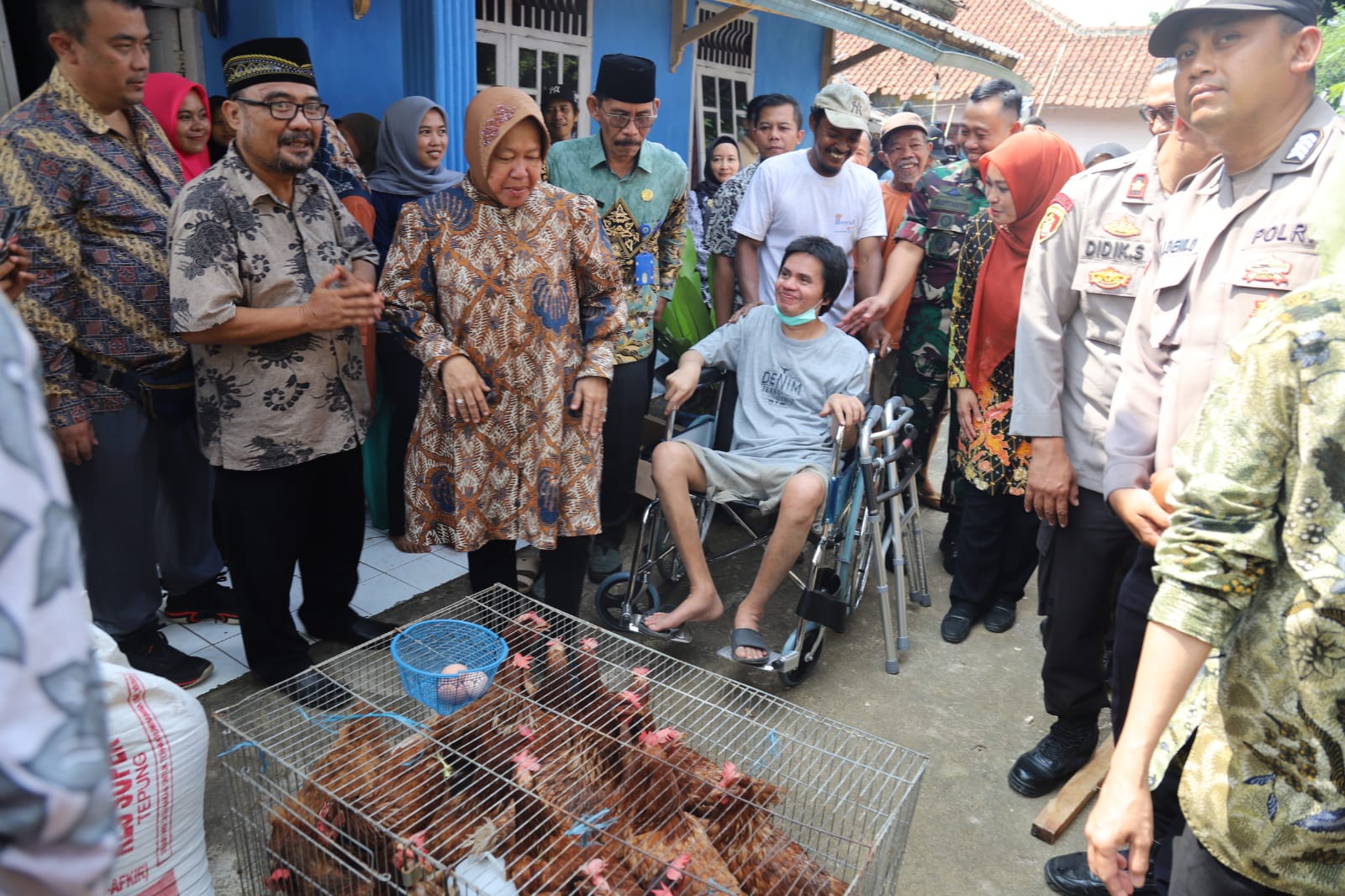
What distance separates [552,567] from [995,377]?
1.81 meters

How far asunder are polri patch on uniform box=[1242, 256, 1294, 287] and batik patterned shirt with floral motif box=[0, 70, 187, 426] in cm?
276

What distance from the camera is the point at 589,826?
1703 millimetres

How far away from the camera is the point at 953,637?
138 inches

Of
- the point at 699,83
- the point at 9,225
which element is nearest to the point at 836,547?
the point at 9,225

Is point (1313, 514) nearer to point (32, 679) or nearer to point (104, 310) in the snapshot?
point (32, 679)

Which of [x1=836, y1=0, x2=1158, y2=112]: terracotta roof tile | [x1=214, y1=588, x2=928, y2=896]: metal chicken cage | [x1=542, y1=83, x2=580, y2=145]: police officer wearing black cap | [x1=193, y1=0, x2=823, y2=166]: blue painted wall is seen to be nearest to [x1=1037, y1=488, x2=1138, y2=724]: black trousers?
[x1=214, y1=588, x2=928, y2=896]: metal chicken cage

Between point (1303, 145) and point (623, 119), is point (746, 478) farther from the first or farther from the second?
point (1303, 145)

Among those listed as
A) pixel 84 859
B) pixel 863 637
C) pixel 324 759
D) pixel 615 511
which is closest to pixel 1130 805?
pixel 84 859

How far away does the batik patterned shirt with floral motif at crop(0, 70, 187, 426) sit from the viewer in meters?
2.30

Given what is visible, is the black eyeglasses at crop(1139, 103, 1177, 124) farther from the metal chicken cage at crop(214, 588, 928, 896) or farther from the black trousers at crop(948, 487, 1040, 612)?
the metal chicken cage at crop(214, 588, 928, 896)

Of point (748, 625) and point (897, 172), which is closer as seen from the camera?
point (748, 625)

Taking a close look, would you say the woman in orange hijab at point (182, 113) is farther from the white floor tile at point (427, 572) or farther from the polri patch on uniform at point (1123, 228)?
the polri patch on uniform at point (1123, 228)

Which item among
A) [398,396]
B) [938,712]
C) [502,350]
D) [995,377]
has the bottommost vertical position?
[938,712]

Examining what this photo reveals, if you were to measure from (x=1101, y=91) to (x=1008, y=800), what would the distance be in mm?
20814
